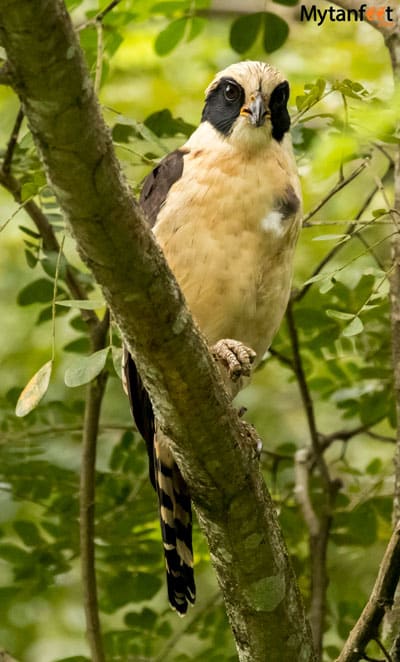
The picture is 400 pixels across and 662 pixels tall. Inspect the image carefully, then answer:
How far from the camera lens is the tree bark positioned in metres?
1.94

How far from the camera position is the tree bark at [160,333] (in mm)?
1938

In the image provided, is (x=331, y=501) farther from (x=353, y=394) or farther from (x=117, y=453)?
(x=117, y=453)

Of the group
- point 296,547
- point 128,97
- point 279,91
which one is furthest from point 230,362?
point 128,97

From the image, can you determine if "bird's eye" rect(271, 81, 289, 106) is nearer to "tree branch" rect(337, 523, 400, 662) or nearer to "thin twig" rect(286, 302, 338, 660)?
"thin twig" rect(286, 302, 338, 660)

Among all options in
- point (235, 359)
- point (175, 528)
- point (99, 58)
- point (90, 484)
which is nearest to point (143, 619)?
point (90, 484)

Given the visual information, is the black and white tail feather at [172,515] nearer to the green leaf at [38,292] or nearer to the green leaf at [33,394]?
the green leaf at [33,394]

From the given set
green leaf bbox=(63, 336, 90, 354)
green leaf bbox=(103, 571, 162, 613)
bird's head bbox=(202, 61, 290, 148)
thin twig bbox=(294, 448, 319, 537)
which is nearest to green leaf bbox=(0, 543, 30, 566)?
green leaf bbox=(103, 571, 162, 613)

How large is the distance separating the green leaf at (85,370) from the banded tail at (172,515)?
43 centimetres

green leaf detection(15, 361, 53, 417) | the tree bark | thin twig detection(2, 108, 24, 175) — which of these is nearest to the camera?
the tree bark

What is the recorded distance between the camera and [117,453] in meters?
4.46

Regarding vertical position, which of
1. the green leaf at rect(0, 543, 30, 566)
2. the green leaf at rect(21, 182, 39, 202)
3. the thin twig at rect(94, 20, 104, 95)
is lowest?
the green leaf at rect(0, 543, 30, 566)

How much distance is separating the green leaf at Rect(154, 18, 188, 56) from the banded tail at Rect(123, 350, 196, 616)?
164 cm

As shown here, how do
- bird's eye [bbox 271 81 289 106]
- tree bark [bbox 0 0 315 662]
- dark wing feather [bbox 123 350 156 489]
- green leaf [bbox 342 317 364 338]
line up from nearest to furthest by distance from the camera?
tree bark [bbox 0 0 315 662] < green leaf [bbox 342 317 364 338] < dark wing feather [bbox 123 350 156 489] < bird's eye [bbox 271 81 289 106]

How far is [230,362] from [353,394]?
5.90 feet
